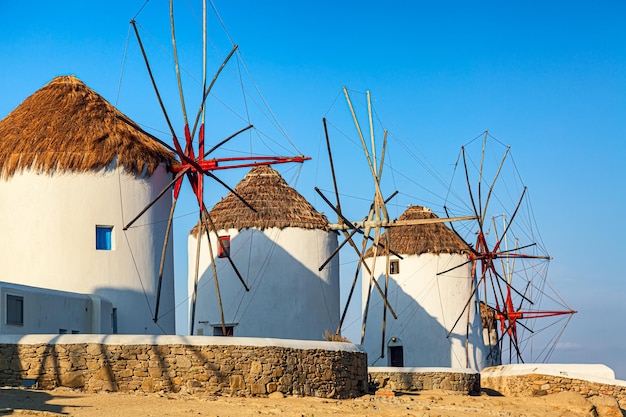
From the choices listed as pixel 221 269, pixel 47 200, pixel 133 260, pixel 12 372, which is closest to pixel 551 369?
pixel 221 269

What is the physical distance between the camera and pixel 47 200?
78.6 feet

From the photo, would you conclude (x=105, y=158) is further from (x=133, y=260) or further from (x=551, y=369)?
(x=551, y=369)

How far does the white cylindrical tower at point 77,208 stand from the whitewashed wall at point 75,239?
0.07 ft

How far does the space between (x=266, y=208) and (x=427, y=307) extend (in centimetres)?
981

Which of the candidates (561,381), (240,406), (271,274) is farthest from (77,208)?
(561,381)

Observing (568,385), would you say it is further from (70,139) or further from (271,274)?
(70,139)

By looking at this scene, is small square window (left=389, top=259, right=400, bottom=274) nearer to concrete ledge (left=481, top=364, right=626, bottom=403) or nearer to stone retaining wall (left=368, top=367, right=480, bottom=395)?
concrete ledge (left=481, top=364, right=626, bottom=403)

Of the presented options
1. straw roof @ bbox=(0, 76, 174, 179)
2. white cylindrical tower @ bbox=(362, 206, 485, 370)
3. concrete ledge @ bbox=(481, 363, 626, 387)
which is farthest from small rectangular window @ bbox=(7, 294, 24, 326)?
white cylindrical tower @ bbox=(362, 206, 485, 370)

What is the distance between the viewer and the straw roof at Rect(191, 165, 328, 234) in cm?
3152

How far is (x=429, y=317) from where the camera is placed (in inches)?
1532

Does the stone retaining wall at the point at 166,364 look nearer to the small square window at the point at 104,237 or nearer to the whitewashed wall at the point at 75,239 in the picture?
the whitewashed wall at the point at 75,239

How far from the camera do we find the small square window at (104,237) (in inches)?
950

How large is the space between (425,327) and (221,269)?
10298mm

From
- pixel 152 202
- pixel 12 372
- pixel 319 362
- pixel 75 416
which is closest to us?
pixel 75 416
